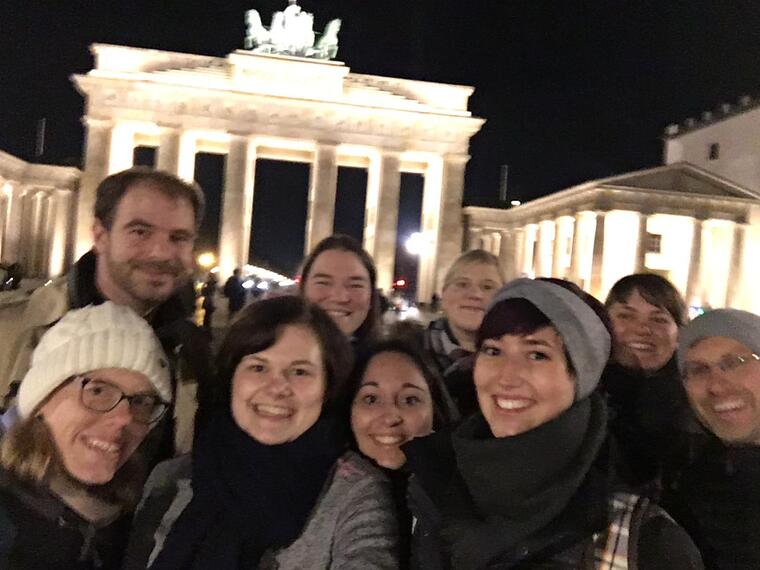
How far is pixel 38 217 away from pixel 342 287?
1707 inches

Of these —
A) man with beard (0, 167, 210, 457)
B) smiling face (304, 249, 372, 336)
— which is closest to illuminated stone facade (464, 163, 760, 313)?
smiling face (304, 249, 372, 336)

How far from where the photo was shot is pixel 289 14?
1676 inches

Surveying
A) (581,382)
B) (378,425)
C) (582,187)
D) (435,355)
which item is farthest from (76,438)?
(582,187)

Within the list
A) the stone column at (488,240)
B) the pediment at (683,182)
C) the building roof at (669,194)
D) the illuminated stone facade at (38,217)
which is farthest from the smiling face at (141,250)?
the stone column at (488,240)

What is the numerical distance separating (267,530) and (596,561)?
1234 millimetres

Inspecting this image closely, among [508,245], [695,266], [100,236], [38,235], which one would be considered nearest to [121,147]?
[38,235]

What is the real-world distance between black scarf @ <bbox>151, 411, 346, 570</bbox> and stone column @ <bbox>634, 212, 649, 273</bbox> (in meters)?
41.3

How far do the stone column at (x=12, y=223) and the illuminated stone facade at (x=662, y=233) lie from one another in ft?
87.3

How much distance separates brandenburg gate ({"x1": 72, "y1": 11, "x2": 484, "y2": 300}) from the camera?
3984 centimetres

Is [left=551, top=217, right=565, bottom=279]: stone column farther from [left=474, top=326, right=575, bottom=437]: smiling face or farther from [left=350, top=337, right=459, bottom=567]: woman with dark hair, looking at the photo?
[left=474, top=326, right=575, bottom=437]: smiling face

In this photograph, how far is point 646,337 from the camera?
5.07 m

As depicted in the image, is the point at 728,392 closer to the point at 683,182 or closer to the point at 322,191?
the point at 322,191

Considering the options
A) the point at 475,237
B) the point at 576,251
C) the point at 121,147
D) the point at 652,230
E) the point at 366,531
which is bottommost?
the point at 366,531

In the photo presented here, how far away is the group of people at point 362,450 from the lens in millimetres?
2707
